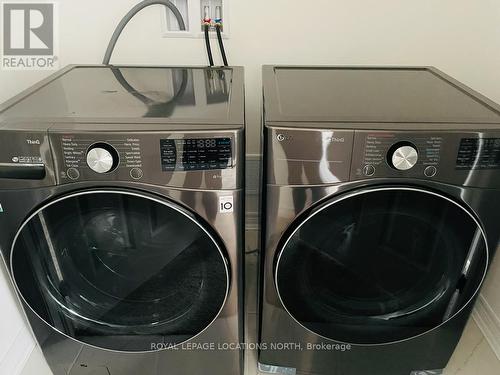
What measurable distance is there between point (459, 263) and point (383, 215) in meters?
0.24

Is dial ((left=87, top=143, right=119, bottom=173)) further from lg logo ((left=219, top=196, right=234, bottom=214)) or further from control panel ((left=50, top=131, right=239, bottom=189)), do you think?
lg logo ((left=219, top=196, right=234, bottom=214))

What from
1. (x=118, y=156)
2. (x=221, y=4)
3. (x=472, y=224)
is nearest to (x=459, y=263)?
(x=472, y=224)

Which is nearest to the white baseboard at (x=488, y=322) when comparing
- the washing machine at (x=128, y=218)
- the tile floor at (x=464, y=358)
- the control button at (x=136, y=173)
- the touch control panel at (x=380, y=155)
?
the tile floor at (x=464, y=358)

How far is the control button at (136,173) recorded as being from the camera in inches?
32.1

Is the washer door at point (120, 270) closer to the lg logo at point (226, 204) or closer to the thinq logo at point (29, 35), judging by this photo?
the lg logo at point (226, 204)

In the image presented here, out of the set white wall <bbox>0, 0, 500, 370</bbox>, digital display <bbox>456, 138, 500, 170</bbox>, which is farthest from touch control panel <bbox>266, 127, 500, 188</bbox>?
white wall <bbox>0, 0, 500, 370</bbox>

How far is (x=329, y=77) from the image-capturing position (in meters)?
1.17

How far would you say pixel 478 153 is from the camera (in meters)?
0.82

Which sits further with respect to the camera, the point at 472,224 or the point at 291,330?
the point at 291,330

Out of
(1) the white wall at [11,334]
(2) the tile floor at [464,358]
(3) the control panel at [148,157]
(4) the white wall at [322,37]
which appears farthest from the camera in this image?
(4) the white wall at [322,37]

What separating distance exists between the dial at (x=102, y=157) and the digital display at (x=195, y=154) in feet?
0.32

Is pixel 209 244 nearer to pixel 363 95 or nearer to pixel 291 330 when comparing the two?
pixel 291 330

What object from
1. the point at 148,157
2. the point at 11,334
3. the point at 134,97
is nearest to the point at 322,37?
the point at 134,97

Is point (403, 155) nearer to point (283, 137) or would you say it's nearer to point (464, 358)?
point (283, 137)
